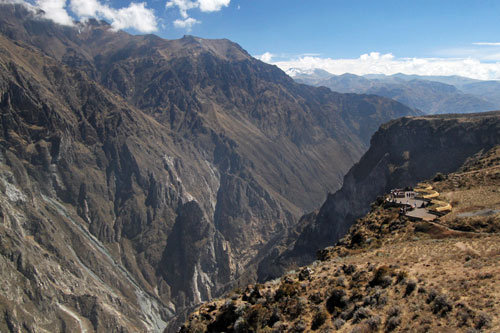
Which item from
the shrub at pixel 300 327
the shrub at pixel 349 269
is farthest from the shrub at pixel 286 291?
the shrub at pixel 349 269

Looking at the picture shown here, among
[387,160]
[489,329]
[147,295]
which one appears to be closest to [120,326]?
[147,295]

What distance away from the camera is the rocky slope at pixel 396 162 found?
144250 mm

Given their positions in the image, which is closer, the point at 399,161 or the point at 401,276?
the point at 401,276

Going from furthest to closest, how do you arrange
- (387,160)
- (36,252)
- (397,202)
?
(387,160) < (36,252) < (397,202)

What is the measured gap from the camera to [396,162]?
6447 inches

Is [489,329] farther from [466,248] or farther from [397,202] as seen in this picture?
[397,202]

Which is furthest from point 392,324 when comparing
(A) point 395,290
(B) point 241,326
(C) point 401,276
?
(B) point 241,326

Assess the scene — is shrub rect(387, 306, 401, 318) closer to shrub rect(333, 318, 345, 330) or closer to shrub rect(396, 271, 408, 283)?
Result: shrub rect(333, 318, 345, 330)

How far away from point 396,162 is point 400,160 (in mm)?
2158

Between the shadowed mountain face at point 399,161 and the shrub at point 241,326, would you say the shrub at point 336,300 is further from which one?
the shadowed mountain face at point 399,161

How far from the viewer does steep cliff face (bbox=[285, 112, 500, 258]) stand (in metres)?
144

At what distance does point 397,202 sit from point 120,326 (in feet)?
472

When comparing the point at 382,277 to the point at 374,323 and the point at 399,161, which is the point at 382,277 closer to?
the point at 374,323

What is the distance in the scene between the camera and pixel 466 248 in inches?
1112
